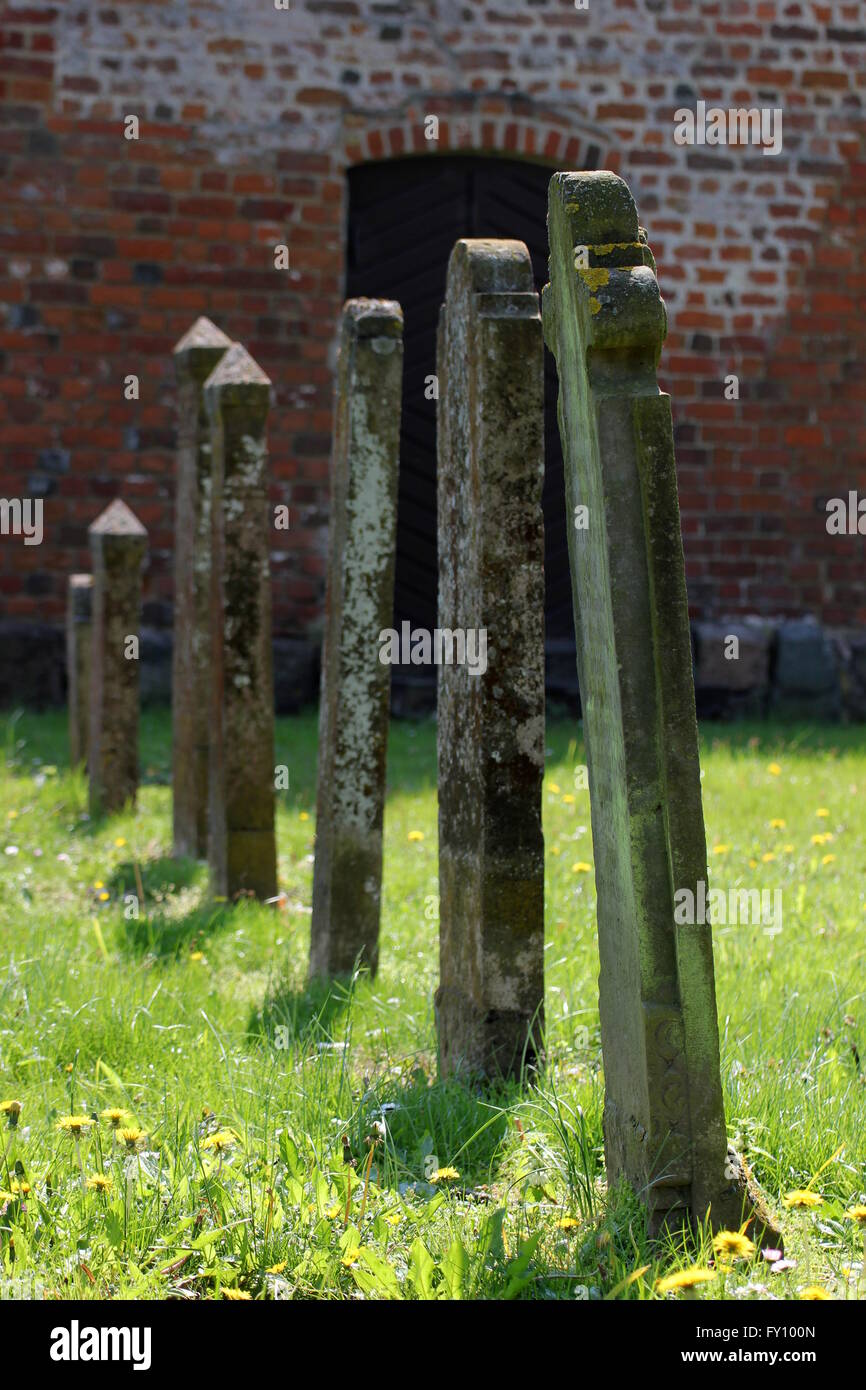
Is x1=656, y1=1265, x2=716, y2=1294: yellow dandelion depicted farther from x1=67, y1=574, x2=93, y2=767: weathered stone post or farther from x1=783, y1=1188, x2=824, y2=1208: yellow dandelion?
x1=67, y1=574, x2=93, y2=767: weathered stone post

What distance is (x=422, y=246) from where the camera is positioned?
973 centimetres

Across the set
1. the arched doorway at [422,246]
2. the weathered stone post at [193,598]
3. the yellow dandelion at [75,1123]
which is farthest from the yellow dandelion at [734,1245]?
the arched doorway at [422,246]

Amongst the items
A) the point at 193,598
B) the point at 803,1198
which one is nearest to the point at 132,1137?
the point at 803,1198

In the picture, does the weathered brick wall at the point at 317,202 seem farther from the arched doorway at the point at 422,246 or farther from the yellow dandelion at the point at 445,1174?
the yellow dandelion at the point at 445,1174

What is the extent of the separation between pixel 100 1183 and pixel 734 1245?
1.01 m

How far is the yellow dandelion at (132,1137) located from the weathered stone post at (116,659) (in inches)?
147

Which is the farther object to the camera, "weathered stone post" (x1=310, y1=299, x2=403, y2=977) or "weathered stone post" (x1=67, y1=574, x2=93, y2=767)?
"weathered stone post" (x1=67, y1=574, x2=93, y2=767)

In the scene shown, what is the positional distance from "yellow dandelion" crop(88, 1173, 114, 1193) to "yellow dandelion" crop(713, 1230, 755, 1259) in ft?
3.19

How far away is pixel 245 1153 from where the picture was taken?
2.59 m

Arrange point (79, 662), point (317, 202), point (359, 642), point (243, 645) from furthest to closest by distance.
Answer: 1. point (317, 202)
2. point (79, 662)
3. point (243, 645)
4. point (359, 642)

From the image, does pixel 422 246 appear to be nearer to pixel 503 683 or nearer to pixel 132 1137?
pixel 503 683

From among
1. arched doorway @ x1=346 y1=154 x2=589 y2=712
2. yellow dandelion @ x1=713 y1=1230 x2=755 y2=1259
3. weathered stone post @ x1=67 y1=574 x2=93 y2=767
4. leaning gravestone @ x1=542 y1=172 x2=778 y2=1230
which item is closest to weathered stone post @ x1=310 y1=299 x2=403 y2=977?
leaning gravestone @ x1=542 y1=172 x2=778 y2=1230

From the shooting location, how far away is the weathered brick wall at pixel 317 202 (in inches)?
365

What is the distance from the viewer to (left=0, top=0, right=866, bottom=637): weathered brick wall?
928cm
